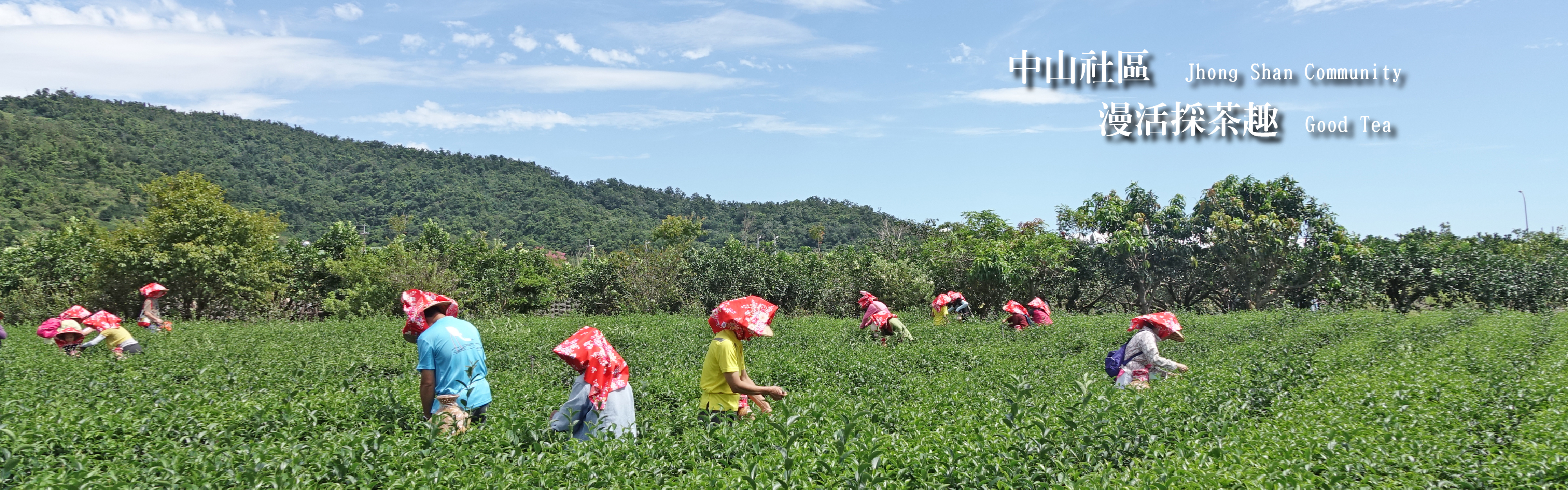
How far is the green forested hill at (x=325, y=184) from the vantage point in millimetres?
50375

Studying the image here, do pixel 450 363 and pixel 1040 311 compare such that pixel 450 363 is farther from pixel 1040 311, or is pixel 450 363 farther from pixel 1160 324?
pixel 1040 311

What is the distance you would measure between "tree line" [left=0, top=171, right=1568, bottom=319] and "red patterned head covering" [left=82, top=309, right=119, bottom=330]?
9803 mm

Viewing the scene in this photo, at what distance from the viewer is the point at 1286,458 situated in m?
4.14

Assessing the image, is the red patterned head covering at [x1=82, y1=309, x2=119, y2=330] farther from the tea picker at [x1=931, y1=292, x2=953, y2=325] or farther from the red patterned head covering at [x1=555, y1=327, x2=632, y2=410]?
the tea picker at [x1=931, y1=292, x2=953, y2=325]

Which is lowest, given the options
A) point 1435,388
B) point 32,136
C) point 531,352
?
point 531,352

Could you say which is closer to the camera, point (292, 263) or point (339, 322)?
point (339, 322)

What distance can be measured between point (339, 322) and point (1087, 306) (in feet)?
70.2

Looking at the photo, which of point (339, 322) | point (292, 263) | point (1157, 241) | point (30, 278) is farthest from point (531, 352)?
point (1157, 241)

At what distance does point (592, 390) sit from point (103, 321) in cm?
980

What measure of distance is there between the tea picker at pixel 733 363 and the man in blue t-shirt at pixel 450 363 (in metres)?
1.59

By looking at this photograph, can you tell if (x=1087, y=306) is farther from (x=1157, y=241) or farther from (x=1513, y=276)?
(x=1513, y=276)

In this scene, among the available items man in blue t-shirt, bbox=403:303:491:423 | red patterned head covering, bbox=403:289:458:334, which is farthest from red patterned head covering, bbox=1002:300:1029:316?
red patterned head covering, bbox=403:289:458:334

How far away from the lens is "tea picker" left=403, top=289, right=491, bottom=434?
5.48 m

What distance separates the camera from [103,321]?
10.9m
